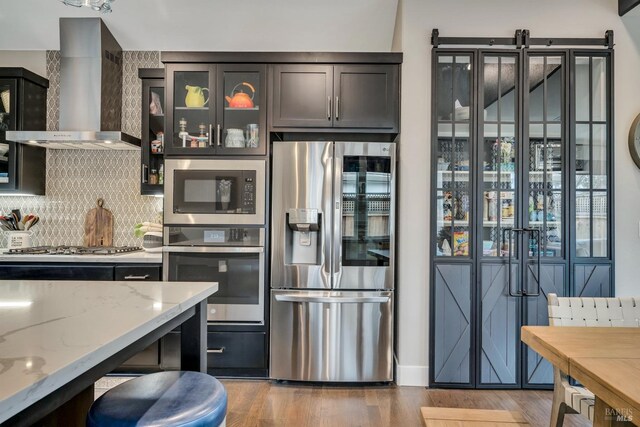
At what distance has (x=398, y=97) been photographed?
2678 millimetres

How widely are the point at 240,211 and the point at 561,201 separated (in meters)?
2.32

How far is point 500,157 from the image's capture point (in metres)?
2.64

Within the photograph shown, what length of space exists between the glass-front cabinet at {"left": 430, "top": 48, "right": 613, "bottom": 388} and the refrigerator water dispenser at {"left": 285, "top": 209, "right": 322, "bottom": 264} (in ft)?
2.79

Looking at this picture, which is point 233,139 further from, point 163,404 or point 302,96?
point 163,404

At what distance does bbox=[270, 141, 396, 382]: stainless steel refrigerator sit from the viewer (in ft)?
8.54

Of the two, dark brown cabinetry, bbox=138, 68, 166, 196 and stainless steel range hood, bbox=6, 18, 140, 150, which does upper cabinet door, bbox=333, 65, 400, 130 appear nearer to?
dark brown cabinetry, bbox=138, 68, 166, 196

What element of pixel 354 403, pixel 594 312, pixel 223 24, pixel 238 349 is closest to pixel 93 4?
pixel 223 24

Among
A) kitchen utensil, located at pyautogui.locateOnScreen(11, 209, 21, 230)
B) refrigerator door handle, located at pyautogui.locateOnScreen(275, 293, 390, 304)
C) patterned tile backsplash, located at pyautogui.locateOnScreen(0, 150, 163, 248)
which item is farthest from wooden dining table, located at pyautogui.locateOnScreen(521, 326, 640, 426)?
kitchen utensil, located at pyautogui.locateOnScreen(11, 209, 21, 230)

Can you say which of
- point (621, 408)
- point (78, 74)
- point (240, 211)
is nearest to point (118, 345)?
point (621, 408)

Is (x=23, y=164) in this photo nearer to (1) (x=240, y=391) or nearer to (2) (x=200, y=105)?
(2) (x=200, y=105)

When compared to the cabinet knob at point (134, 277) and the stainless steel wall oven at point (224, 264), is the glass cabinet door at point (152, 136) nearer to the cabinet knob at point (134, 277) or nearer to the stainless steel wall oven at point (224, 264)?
the stainless steel wall oven at point (224, 264)

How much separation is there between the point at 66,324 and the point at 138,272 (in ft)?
6.25

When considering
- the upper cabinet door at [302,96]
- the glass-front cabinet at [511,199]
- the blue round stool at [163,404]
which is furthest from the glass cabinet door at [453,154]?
the blue round stool at [163,404]

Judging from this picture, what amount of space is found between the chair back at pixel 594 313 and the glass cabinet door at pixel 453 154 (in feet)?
3.01
